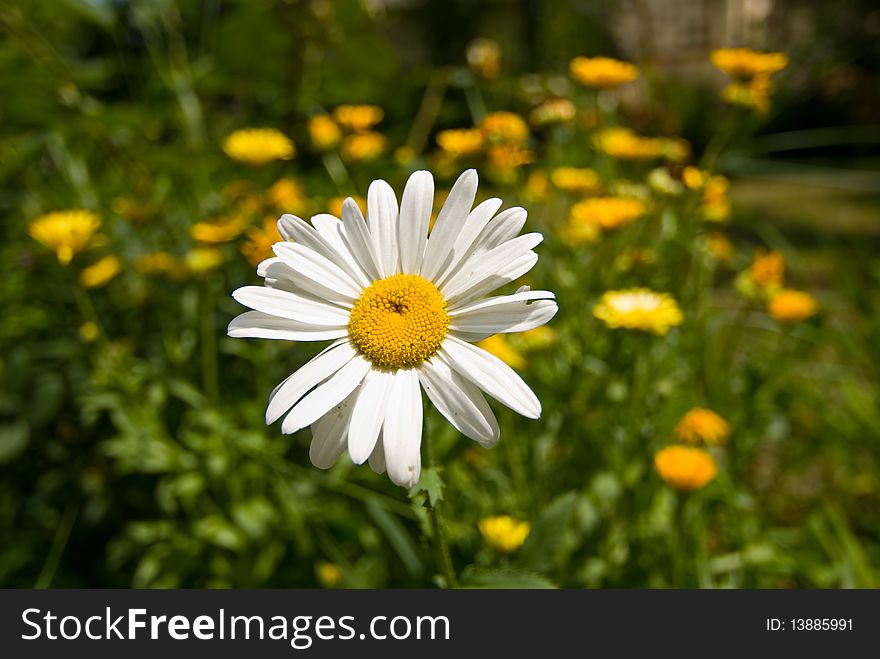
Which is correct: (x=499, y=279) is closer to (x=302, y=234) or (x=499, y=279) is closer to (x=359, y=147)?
(x=302, y=234)

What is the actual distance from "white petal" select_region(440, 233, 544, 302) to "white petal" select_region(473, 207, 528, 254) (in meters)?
0.01

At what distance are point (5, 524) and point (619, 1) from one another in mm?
4200

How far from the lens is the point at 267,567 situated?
1.03 metres

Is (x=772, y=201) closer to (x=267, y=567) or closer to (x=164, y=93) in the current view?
(x=164, y=93)

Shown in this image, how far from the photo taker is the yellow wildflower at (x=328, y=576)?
3.36 ft

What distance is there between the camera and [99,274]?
1051mm

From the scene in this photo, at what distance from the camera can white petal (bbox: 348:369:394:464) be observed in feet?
1.64

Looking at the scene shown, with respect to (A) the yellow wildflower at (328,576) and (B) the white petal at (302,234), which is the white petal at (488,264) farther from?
(A) the yellow wildflower at (328,576)

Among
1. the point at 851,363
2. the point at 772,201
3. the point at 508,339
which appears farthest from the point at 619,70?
the point at 772,201

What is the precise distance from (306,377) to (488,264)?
155 millimetres

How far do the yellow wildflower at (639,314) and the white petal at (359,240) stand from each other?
388mm

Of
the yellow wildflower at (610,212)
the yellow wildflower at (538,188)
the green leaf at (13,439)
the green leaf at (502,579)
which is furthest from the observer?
the yellow wildflower at (538,188)

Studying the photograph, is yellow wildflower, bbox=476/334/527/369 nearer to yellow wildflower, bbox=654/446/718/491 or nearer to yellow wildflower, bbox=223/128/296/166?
yellow wildflower, bbox=654/446/718/491

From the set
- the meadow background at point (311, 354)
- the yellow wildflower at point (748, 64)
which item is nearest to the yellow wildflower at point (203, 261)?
the meadow background at point (311, 354)
